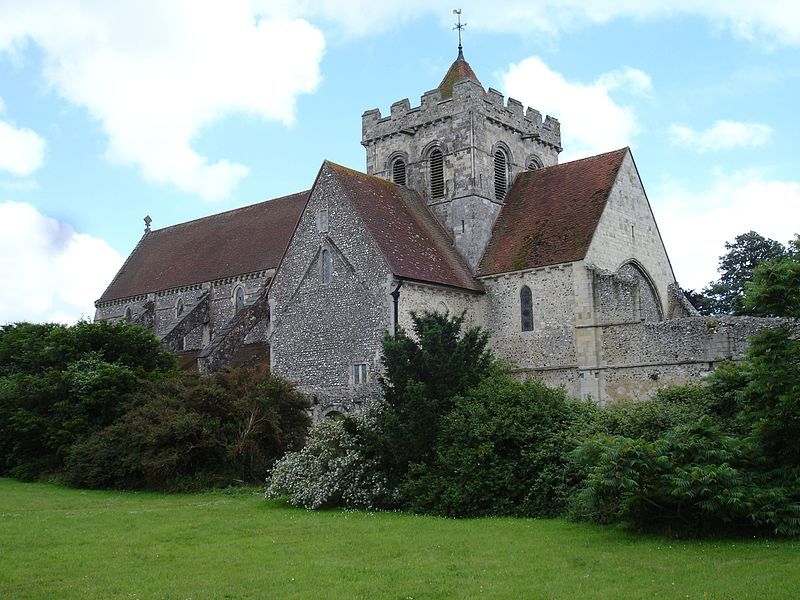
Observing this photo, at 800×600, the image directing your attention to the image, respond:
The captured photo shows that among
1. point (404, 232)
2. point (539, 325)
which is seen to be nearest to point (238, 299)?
point (404, 232)

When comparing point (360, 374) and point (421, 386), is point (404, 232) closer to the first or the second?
point (360, 374)

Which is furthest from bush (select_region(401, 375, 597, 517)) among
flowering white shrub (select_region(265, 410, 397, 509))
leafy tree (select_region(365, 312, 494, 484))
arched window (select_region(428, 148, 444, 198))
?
arched window (select_region(428, 148, 444, 198))

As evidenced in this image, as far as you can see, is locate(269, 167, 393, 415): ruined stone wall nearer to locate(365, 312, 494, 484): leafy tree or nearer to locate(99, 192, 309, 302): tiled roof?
locate(99, 192, 309, 302): tiled roof

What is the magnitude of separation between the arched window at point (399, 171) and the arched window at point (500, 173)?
3.59 m

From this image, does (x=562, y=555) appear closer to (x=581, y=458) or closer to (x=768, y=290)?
(x=581, y=458)

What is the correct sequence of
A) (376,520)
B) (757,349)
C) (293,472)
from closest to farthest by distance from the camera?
(757,349)
(376,520)
(293,472)

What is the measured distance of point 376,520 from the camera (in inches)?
639

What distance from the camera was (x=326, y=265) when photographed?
28.4 meters

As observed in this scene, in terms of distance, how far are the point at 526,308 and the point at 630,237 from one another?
459 centimetres

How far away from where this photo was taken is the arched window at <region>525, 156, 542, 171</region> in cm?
3341

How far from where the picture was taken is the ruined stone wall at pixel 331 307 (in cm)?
2666

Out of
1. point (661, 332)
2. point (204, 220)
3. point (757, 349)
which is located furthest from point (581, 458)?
point (204, 220)

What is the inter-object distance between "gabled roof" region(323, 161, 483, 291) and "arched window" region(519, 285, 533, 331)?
63.1 inches

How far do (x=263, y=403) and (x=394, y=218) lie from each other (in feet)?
27.7
